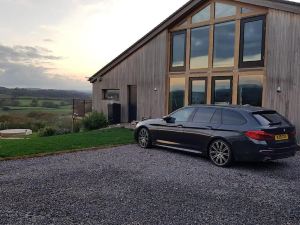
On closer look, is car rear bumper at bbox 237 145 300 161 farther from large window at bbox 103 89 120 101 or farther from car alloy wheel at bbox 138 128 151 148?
large window at bbox 103 89 120 101

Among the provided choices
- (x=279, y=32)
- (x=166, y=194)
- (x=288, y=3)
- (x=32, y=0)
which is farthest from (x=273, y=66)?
(x=32, y=0)

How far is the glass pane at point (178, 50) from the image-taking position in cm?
Result: 1656

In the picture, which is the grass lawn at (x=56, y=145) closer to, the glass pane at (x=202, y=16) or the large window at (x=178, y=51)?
the large window at (x=178, y=51)

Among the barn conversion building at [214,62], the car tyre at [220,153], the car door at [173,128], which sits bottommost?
the car tyre at [220,153]

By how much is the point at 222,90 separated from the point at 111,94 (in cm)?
868

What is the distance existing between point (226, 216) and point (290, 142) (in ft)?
14.1

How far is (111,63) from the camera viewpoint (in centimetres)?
2020

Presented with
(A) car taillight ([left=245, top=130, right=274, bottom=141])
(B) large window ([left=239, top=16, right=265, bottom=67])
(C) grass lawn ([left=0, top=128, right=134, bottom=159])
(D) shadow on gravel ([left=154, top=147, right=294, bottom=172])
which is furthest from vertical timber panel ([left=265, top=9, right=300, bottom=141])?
(C) grass lawn ([left=0, top=128, right=134, bottom=159])

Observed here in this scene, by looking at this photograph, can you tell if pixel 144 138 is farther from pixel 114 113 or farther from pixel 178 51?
pixel 114 113

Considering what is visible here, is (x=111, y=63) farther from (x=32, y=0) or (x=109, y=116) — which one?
(x=32, y=0)

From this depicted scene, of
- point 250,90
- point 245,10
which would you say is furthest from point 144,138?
point 245,10

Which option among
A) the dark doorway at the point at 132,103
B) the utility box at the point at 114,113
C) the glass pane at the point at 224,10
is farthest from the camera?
the utility box at the point at 114,113

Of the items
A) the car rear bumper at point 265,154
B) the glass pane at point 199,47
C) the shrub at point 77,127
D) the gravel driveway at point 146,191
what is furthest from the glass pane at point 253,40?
the shrub at point 77,127

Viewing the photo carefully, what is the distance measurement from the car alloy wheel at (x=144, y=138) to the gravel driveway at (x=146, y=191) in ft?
5.69
